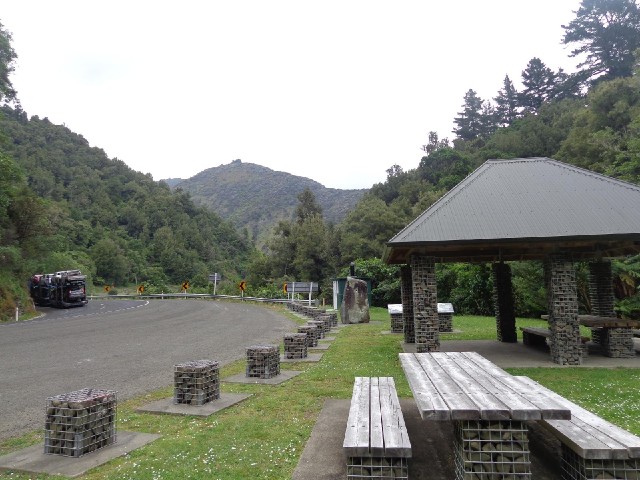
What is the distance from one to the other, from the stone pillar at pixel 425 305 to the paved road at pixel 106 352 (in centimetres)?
472

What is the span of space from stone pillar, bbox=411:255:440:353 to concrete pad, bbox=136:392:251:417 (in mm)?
4737

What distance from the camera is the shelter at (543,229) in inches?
365

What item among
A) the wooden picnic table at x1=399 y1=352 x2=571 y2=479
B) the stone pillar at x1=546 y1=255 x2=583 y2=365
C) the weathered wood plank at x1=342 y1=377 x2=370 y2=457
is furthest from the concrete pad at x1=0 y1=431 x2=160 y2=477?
the stone pillar at x1=546 y1=255 x2=583 y2=365

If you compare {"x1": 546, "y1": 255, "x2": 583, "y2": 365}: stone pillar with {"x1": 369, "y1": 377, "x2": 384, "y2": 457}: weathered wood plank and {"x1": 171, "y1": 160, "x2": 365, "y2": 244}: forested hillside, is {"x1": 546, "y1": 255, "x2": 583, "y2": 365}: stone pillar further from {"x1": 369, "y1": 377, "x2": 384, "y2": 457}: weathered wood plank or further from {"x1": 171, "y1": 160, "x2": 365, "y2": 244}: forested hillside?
{"x1": 171, "y1": 160, "x2": 365, "y2": 244}: forested hillside

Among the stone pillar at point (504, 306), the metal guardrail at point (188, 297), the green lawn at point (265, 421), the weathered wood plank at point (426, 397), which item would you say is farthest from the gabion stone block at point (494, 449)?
the metal guardrail at point (188, 297)

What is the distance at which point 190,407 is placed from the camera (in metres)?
6.43

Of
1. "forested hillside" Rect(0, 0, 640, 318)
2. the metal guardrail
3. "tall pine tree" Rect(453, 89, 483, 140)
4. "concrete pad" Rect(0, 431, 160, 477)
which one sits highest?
"tall pine tree" Rect(453, 89, 483, 140)

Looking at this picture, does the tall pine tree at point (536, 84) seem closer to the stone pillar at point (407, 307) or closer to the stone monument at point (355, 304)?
the stone monument at point (355, 304)

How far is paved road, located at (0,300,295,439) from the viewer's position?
25.3 ft

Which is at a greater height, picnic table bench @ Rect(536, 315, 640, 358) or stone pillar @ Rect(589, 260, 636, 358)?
stone pillar @ Rect(589, 260, 636, 358)

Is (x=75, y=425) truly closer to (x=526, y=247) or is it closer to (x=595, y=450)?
(x=595, y=450)

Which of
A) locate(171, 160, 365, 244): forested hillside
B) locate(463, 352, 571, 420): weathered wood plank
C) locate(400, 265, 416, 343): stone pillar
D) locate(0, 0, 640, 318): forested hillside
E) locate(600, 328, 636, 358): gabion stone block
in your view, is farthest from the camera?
locate(171, 160, 365, 244): forested hillside

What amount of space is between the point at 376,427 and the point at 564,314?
7.64 m

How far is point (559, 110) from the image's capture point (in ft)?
171
